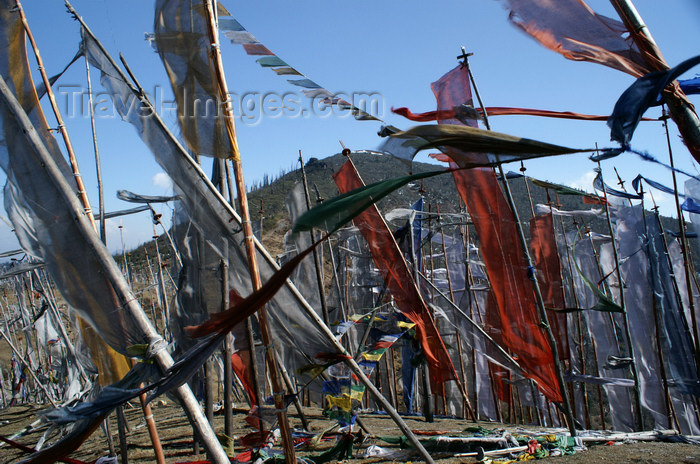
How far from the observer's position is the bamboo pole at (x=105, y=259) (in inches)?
114

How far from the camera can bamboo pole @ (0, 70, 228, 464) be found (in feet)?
9.48

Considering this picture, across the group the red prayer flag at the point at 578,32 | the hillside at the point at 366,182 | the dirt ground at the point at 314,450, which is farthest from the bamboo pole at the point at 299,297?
the hillside at the point at 366,182

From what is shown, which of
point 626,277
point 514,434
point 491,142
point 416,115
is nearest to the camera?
point 491,142

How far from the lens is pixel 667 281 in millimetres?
8938

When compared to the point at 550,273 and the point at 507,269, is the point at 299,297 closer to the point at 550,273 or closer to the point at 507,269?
the point at 507,269

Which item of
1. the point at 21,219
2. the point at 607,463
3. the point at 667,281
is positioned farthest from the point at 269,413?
the point at 667,281

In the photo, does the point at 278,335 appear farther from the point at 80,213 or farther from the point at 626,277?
the point at 626,277

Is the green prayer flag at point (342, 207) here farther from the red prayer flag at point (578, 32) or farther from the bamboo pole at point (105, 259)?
the red prayer flag at point (578, 32)

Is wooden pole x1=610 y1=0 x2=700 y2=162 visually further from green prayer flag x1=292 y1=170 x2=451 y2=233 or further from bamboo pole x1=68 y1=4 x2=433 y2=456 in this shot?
bamboo pole x1=68 y1=4 x2=433 y2=456

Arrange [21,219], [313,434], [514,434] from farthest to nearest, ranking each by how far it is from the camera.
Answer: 1. [313,434]
2. [514,434]
3. [21,219]

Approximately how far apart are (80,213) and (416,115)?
9.72ft

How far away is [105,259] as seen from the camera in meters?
3.22

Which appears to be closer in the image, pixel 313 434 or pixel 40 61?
pixel 40 61

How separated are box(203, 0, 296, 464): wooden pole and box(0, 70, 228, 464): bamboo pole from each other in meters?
0.74
